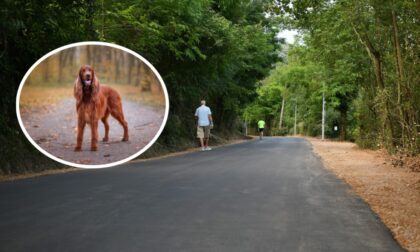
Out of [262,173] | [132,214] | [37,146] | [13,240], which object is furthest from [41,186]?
[37,146]

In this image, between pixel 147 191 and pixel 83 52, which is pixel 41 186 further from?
pixel 83 52

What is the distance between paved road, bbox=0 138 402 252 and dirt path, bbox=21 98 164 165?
10.6 ft

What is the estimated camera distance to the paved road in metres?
4.80

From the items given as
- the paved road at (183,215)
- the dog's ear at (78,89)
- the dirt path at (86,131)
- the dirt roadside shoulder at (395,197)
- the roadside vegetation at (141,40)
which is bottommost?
the dirt roadside shoulder at (395,197)

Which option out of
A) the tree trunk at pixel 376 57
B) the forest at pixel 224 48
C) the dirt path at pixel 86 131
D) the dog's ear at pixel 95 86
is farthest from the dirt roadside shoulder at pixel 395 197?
the tree trunk at pixel 376 57

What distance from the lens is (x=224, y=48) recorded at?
712 inches

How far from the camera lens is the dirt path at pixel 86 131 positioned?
4.59 ft

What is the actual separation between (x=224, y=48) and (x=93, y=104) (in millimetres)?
16906

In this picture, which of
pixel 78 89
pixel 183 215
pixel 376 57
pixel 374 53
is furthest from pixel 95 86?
pixel 376 57

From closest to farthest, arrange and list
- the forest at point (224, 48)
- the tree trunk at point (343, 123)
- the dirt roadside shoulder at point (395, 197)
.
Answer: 1. the forest at point (224, 48)
2. the dirt roadside shoulder at point (395, 197)
3. the tree trunk at point (343, 123)

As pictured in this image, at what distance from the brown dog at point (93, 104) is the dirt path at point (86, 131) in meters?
0.01

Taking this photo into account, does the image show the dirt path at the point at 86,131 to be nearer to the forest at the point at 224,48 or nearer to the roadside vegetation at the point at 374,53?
the forest at the point at 224,48

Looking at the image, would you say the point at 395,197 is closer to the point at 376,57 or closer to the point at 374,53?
the point at 374,53

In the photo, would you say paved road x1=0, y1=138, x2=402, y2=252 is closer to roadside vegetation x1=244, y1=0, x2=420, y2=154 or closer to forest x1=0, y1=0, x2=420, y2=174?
forest x1=0, y1=0, x2=420, y2=174
